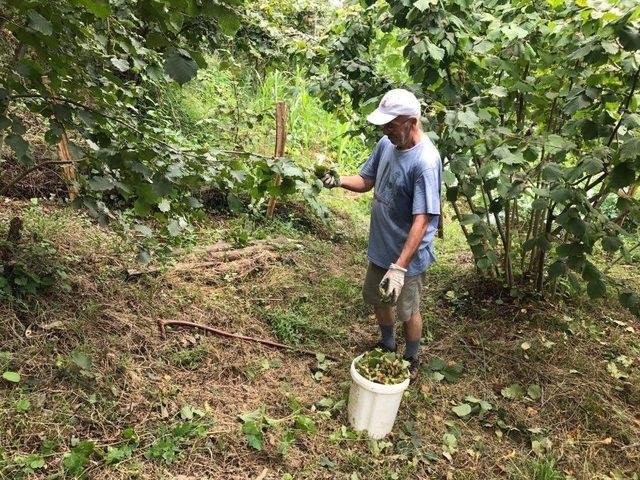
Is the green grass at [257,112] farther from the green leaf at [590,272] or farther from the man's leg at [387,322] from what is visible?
the green leaf at [590,272]

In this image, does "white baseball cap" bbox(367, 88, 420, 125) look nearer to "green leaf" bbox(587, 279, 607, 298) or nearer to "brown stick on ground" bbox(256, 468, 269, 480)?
"green leaf" bbox(587, 279, 607, 298)

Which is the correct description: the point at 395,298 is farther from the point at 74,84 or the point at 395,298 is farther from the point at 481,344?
the point at 74,84

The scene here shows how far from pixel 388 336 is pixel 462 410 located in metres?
0.65

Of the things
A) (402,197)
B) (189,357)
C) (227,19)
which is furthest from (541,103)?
(189,357)

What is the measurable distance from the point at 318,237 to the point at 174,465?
3.26 metres

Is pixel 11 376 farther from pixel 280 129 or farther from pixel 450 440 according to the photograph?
pixel 280 129

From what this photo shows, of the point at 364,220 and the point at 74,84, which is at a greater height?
the point at 74,84

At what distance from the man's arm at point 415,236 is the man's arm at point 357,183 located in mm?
581

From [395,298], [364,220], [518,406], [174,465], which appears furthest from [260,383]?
[364,220]

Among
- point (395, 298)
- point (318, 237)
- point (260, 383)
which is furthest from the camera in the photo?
point (318, 237)

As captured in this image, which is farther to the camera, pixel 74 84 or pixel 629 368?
pixel 629 368

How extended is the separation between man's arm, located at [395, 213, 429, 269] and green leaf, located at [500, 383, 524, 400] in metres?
1.25

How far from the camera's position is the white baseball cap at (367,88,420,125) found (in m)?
2.56

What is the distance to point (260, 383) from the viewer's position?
2963 mm
